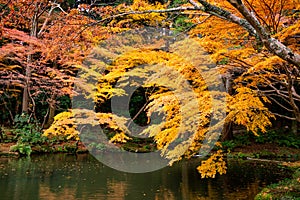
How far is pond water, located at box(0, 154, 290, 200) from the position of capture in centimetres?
644

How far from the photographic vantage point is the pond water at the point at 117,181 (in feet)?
21.1

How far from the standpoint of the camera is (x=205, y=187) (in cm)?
728

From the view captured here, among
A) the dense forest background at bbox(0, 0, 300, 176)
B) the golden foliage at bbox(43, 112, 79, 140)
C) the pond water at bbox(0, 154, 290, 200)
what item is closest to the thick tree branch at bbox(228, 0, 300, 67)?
the dense forest background at bbox(0, 0, 300, 176)

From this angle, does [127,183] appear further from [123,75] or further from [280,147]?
[280,147]

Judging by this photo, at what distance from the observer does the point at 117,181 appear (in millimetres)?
7730

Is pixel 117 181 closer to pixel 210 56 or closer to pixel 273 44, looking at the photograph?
pixel 210 56

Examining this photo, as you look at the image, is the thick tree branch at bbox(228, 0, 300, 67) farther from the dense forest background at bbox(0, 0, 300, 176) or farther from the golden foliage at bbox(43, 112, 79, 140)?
the golden foliage at bbox(43, 112, 79, 140)

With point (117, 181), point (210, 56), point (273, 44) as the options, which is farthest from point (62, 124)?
point (273, 44)

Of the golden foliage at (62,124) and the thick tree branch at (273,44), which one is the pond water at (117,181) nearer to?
the golden foliage at (62,124)

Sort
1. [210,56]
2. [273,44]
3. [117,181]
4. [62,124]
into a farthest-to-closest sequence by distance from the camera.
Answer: [62,124], [117,181], [210,56], [273,44]

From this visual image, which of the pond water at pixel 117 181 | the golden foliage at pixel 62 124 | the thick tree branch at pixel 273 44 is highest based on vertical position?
the thick tree branch at pixel 273 44

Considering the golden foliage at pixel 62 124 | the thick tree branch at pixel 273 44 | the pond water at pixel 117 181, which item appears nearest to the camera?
the thick tree branch at pixel 273 44

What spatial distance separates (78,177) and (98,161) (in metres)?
2.82

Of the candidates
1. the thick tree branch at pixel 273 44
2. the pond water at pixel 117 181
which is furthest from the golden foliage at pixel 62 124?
the thick tree branch at pixel 273 44
